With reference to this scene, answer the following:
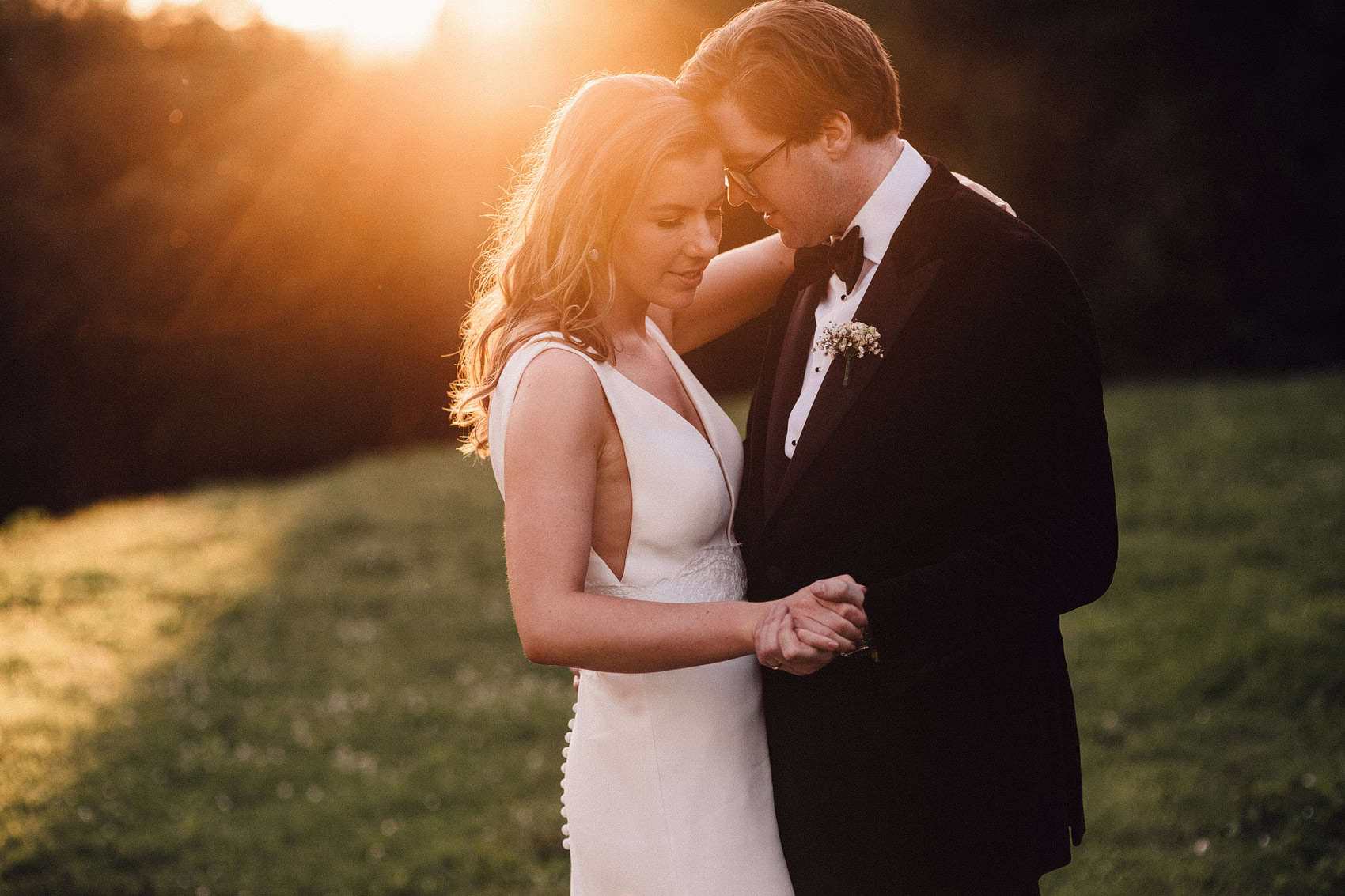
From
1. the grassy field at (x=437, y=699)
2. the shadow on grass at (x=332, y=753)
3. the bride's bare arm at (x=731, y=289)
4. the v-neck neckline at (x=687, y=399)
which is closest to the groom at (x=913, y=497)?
the v-neck neckline at (x=687, y=399)

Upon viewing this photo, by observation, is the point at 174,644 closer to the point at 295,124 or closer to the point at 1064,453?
the point at 1064,453

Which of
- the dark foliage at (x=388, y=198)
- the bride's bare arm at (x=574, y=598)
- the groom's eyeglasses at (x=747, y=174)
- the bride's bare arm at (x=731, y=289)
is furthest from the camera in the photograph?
the dark foliage at (x=388, y=198)

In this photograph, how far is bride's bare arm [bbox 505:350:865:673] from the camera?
2.14 metres

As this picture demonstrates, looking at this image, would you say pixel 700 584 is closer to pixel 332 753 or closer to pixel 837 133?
pixel 837 133

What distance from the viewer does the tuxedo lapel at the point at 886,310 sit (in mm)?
2299

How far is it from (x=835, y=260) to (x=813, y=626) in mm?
980

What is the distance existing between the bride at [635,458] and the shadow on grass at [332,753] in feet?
8.33

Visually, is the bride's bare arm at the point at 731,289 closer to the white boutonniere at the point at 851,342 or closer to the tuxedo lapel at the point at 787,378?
the tuxedo lapel at the point at 787,378

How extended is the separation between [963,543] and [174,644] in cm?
710

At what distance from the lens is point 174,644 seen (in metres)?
7.89

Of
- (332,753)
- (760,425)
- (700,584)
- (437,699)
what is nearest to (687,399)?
(760,425)

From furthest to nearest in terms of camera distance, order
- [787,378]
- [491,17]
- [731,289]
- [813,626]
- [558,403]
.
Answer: [491,17] → [731,289] → [787,378] → [558,403] → [813,626]

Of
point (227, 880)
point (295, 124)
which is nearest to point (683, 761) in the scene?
point (227, 880)

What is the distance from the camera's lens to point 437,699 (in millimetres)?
6730
